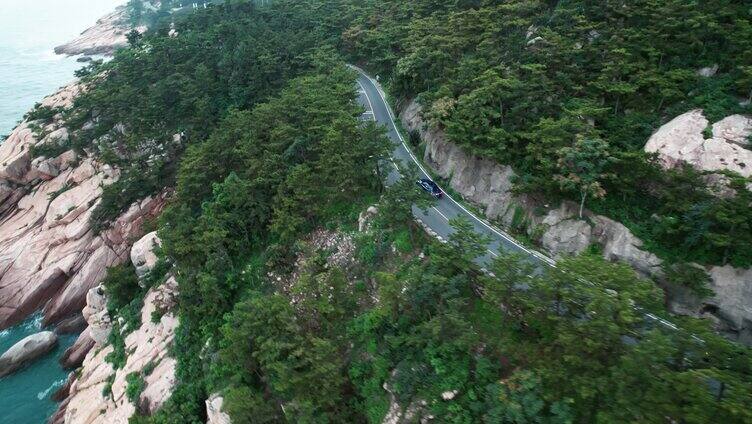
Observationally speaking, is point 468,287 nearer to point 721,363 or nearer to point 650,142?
point 721,363

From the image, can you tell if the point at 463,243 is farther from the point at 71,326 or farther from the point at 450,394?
the point at 71,326

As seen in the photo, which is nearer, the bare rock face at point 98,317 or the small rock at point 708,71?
the small rock at point 708,71

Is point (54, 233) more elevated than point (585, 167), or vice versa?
point (585, 167)

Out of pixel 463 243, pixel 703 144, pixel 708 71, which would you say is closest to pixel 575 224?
pixel 703 144

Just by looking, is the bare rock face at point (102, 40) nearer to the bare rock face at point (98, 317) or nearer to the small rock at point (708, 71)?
the bare rock face at point (98, 317)

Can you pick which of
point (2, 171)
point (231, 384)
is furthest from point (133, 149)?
point (231, 384)

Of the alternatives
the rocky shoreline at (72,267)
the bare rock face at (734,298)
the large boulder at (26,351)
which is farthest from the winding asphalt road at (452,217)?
the large boulder at (26,351)
